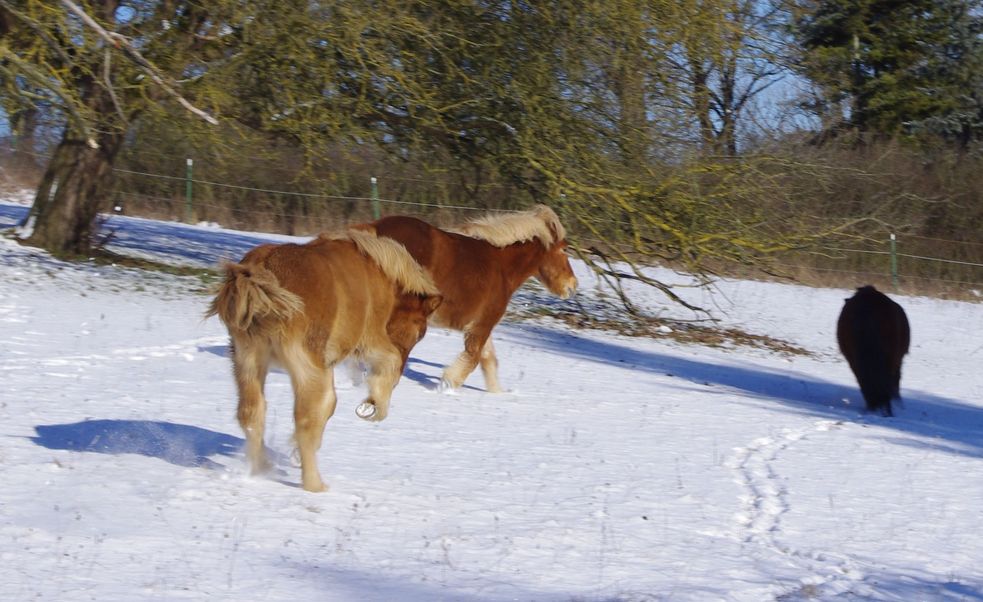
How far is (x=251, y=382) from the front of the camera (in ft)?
18.9

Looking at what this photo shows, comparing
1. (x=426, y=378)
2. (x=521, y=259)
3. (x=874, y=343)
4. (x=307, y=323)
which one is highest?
(x=521, y=259)

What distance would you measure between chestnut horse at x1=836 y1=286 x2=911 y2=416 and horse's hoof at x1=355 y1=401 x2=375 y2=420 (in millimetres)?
6574

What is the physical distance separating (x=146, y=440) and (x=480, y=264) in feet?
12.8

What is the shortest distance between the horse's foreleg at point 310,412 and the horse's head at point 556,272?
5.14 m

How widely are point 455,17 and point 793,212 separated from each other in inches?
220

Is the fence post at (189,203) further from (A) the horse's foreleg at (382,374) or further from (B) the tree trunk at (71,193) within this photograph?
(A) the horse's foreleg at (382,374)

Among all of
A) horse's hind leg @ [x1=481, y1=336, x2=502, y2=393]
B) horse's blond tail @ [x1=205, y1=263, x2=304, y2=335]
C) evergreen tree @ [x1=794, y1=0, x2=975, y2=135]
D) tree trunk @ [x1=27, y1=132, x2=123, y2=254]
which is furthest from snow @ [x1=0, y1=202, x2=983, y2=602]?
evergreen tree @ [x1=794, y1=0, x2=975, y2=135]

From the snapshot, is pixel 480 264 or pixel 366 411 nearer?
pixel 366 411

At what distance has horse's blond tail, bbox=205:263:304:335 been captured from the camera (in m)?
5.52

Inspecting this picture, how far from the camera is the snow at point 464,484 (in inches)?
187

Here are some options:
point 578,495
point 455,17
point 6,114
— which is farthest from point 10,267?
point 578,495

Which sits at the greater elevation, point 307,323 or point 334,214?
point 334,214

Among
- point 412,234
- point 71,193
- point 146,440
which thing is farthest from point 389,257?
point 71,193

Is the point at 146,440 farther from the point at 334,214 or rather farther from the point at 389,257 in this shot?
the point at 334,214
